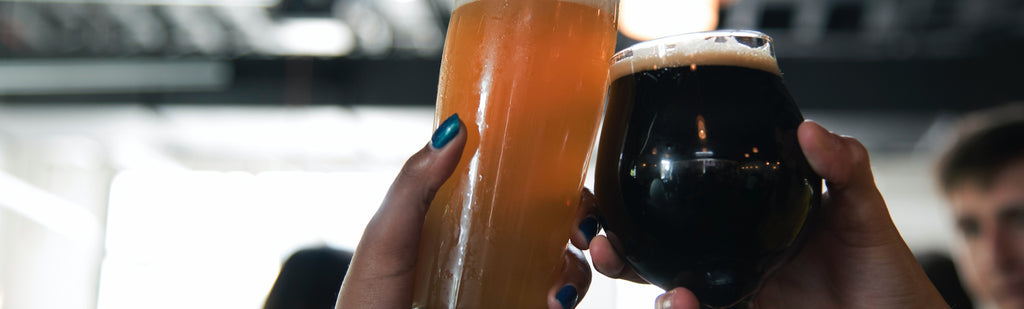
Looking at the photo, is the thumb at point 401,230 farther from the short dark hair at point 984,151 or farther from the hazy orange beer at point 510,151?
the short dark hair at point 984,151

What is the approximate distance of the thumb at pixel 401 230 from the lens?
2.56 feet

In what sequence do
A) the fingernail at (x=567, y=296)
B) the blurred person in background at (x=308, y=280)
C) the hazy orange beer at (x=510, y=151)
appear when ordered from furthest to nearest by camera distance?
1. the blurred person in background at (x=308, y=280)
2. the fingernail at (x=567, y=296)
3. the hazy orange beer at (x=510, y=151)

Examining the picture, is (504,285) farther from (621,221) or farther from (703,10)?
(703,10)

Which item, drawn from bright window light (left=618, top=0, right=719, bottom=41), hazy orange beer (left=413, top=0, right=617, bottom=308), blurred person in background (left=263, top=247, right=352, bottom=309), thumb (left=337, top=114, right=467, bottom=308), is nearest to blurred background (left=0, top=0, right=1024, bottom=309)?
bright window light (left=618, top=0, right=719, bottom=41)

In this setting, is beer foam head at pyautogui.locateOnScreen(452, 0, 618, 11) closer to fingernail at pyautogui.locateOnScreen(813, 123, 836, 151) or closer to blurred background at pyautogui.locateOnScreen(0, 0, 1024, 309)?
fingernail at pyautogui.locateOnScreen(813, 123, 836, 151)

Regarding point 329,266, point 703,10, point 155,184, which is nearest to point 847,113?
point 703,10

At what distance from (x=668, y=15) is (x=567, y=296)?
4.70ft

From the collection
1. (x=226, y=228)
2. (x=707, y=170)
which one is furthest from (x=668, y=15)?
(x=226, y=228)

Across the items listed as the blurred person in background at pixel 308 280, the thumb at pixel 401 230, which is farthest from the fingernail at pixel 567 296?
the blurred person in background at pixel 308 280

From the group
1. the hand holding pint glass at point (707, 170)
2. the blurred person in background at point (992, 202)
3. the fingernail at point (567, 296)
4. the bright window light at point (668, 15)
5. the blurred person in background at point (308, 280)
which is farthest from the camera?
the blurred person in background at point (308, 280)

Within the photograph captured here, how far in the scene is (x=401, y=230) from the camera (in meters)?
0.80

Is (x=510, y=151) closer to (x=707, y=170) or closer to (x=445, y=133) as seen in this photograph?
(x=445, y=133)

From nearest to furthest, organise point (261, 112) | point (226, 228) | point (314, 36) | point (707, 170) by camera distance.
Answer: point (707, 170) → point (314, 36) → point (261, 112) → point (226, 228)

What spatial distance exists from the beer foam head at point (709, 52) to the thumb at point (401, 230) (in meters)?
0.22
